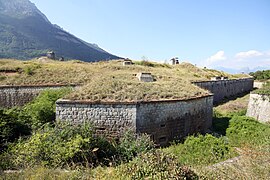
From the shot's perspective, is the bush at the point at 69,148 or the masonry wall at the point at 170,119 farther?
the masonry wall at the point at 170,119

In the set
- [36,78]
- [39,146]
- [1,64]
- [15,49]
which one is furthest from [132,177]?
[15,49]

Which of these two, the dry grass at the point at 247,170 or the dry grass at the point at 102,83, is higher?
the dry grass at the point at 102,83

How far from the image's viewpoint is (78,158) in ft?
25.5

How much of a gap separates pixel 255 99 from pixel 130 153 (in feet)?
46.7

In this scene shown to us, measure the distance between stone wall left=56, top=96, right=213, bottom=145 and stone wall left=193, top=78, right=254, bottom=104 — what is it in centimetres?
1053

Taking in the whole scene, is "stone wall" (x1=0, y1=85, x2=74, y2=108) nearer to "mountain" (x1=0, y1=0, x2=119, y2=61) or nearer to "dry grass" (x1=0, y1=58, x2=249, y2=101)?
"dry grass" (x1=0, y1=58, x2=249, y2=101)

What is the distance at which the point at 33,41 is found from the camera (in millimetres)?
93188

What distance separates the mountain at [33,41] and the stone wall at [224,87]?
210ft

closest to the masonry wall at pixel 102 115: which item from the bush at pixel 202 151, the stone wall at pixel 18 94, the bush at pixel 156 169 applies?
the bush at pixel 202 151

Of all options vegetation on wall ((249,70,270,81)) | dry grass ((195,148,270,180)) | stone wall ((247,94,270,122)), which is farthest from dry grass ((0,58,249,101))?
vegetation on wall ((249,70,270,81))

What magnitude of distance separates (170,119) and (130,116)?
243 centimetres

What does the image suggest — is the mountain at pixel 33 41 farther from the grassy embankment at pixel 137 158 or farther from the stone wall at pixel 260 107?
the grassy embankment at pixel 137 158

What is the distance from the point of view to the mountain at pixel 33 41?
76775 mm

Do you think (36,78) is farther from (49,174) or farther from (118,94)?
(49,174)
